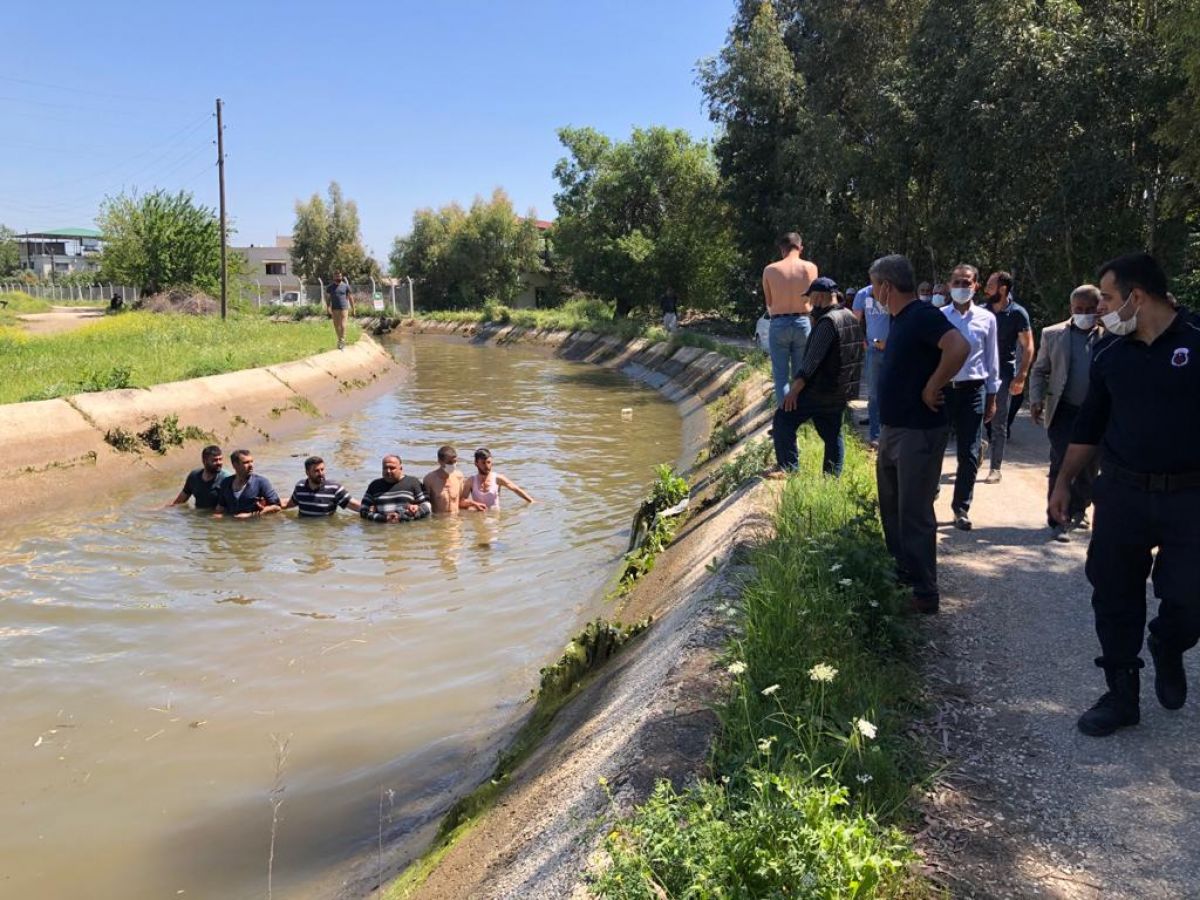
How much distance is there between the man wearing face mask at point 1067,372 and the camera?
6.49 meters

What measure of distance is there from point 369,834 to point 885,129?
19.5 meters

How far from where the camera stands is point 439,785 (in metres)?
5.06

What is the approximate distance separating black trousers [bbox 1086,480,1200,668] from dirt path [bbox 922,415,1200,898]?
0.41 meters

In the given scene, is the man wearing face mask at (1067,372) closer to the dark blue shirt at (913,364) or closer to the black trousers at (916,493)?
the black trousers at (916,493)

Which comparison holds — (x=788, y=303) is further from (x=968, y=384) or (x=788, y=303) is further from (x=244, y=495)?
(x=244, y=495)

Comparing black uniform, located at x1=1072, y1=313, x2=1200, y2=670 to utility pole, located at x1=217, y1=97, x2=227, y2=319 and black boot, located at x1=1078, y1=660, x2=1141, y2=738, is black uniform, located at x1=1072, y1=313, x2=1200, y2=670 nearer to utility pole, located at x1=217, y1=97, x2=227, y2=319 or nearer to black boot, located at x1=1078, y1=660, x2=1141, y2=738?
black boot, located at x1=1078, y1=660, x2=1141, y2=738

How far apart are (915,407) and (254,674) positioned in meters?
5.09

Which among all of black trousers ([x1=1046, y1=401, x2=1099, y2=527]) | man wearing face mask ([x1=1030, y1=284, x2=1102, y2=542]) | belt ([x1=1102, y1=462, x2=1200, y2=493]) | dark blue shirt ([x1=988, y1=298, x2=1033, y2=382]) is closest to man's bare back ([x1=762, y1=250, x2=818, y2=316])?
dark blue shirt ([x1=988, y1=298, x2=1033, y2=382])

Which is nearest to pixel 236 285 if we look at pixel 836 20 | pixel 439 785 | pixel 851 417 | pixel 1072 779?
pixel 836 20

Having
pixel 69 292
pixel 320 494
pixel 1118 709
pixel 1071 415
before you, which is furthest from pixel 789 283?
pixel 69 292

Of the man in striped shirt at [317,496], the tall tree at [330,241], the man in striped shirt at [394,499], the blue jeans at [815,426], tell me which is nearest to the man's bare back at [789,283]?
the blue jeans at [815,426]

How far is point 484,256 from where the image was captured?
58719mm

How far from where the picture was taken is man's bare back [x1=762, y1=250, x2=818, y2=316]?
7805 millimetres

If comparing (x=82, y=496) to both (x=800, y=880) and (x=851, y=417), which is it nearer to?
(x=851, y=417)
